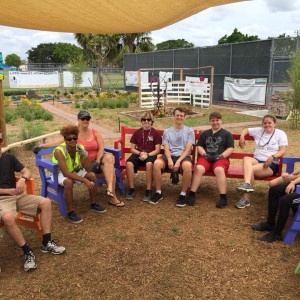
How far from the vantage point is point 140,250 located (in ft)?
10.3

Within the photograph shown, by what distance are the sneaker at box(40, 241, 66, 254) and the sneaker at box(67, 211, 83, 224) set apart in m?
0.63

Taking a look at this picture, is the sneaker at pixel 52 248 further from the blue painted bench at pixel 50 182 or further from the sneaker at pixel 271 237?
the sneaker at pixel 271 237

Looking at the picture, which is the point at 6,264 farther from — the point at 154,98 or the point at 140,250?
the point at 154,98

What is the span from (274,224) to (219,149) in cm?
125

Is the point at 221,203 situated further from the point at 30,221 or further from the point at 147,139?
the point at 30,221

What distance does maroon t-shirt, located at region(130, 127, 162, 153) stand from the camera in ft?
15.0

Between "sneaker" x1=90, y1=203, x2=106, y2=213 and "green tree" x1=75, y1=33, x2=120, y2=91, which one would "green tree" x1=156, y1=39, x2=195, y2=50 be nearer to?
"green tree" x1=75, y1=33, x2=120, y2=91

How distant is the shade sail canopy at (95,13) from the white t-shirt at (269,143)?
5.92 ft

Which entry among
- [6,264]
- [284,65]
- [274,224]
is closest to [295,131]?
[284,65]

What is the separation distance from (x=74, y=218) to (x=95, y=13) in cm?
235

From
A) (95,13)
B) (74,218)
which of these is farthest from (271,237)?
(95,13)

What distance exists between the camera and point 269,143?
420 cm

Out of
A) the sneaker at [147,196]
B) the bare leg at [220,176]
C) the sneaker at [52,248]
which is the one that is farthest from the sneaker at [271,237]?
the sneaker at [52,248]

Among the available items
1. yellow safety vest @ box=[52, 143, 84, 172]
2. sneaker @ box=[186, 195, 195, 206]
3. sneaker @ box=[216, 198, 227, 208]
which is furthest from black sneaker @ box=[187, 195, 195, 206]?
yellow safety vest @ box=[52, 143, 84, 172]
